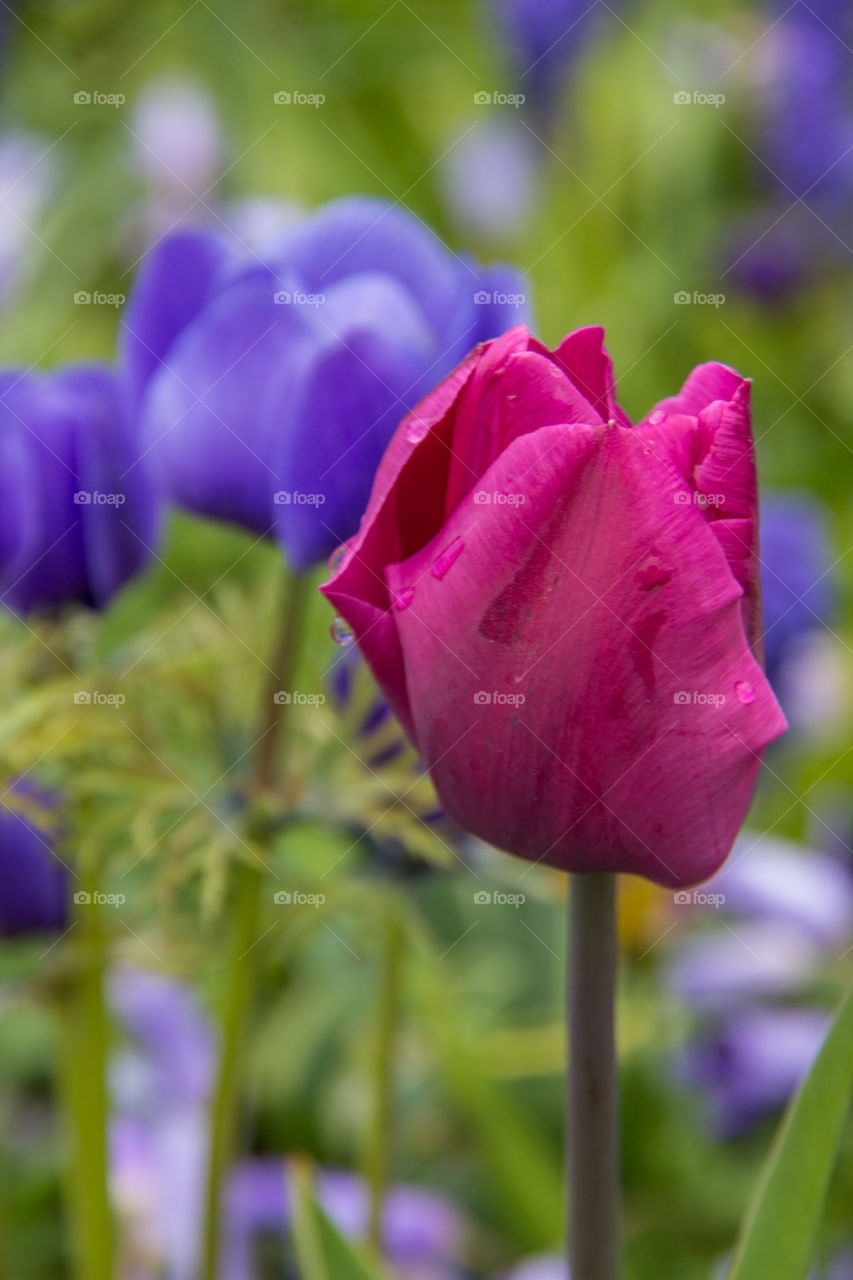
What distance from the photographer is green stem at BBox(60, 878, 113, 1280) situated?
36cm

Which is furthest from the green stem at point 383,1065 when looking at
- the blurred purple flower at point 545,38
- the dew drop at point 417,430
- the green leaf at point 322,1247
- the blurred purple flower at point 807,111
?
the blurred purple flower at point 545,38

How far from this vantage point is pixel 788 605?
0.61 m

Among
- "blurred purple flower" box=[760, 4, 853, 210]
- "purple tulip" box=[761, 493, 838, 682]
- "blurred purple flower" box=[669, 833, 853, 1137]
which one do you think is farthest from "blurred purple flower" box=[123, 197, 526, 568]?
"blurred purple flower" box=[760, 4, 853, 210]

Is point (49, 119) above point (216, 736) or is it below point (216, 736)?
above

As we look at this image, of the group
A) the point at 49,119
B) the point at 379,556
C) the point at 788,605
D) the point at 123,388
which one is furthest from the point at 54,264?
the point at 379,556

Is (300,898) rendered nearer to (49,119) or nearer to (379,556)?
(379,556)

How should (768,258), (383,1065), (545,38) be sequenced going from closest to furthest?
(383,1065)
(768,258)
(545,38)

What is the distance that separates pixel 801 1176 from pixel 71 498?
0.76 ft

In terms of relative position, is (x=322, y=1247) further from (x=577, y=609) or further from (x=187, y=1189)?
(x=187, y=1189)

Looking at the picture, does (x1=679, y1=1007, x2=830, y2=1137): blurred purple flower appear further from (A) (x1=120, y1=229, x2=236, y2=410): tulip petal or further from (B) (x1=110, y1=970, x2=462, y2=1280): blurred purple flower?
(A) (x1=120, y1=229, x2=236, y2=410): tulip petal

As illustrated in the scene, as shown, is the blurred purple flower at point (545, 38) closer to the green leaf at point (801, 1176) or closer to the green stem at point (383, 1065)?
the green stem at point (383, 1065)

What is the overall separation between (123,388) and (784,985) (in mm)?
463

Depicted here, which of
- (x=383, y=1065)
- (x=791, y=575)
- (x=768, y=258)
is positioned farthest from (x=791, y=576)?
(x=768, y=258)

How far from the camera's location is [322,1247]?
28cm
